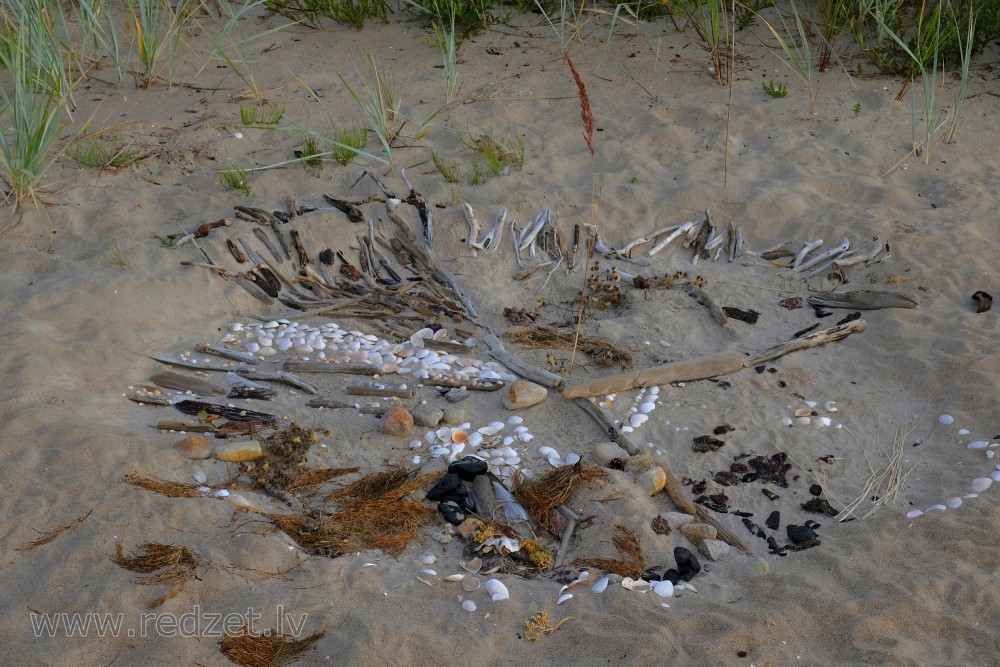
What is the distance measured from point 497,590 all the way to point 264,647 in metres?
0.65

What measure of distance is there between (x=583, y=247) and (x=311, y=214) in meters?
1.39

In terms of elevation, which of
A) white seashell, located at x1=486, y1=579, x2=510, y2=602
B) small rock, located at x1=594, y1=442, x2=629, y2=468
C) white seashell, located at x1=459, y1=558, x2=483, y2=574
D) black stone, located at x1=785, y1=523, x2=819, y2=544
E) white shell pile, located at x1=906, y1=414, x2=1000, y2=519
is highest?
white seashell, located at x1=486, y1=579, x2=510, y2=602

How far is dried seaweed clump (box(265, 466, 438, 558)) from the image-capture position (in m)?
2.80

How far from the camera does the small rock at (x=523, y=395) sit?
11.5ft

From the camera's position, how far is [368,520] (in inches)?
114

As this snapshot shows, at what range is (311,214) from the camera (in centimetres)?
457

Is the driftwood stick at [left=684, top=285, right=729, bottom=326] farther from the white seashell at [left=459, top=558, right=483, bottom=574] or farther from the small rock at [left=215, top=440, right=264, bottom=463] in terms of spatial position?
the small rock at [left=215, top=440, right=264, bottom=463]

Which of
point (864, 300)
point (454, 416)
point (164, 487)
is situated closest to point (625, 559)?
point (454, 416)

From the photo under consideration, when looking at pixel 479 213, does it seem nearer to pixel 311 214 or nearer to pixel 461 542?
pixel 311 214

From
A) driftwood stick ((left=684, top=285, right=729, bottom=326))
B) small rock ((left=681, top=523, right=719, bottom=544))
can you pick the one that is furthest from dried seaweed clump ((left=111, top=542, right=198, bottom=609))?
driftwood stick ((left=684, top=285, right=729, bottom=326))

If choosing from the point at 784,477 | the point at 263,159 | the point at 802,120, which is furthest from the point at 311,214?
the point at 802,120

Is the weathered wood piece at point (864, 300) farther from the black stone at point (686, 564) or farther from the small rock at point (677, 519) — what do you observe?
the black stone at point (686, 564)

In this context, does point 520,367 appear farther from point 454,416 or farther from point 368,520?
point 368,520

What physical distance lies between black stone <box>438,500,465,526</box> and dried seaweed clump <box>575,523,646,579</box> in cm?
41
